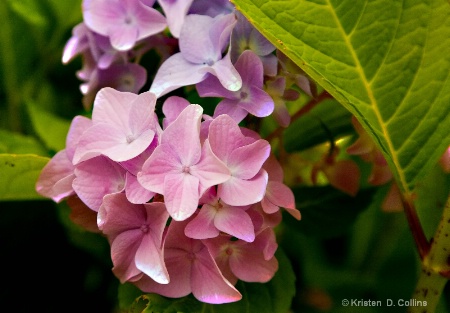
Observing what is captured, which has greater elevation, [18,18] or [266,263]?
[266,263]

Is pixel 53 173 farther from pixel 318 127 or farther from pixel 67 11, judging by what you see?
pixel 67 11

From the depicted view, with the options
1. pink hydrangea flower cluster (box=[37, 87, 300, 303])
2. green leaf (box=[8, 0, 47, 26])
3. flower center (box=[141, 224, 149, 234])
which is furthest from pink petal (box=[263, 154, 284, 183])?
green leaf (box=[8, 0, 47, 26])

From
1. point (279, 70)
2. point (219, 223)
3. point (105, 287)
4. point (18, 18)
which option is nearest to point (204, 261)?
point (219, 223)

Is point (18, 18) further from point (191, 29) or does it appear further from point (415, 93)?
point (415, 93)

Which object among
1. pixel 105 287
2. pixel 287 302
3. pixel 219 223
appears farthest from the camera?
Result: pixel 105 287

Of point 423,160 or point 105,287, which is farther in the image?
point 105,287

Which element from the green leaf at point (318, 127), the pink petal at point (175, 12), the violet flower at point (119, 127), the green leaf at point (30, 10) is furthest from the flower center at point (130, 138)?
the green leaf at point (30, 10)

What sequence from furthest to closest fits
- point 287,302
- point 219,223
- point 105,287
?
point 105,287
point 287,302
point 219,223
